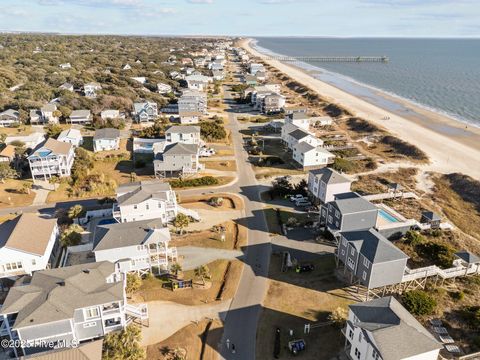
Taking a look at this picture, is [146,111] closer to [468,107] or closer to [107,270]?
[107,270]

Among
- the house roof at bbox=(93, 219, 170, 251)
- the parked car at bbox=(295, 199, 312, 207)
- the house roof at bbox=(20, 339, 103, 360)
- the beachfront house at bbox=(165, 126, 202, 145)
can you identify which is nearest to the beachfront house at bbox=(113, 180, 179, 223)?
the house roof at bbox=(93, 219, 170, 251)

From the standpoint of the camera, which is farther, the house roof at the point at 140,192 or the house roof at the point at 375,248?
the house roof at the point at 140,192

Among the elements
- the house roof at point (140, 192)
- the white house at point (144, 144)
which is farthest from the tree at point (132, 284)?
the white house at point (144, 144)

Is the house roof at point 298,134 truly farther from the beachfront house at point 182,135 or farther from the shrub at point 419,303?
the shrub at point 419,303

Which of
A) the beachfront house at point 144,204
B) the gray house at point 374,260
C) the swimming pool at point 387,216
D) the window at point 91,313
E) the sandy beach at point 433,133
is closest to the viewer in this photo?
the window at point 91,313

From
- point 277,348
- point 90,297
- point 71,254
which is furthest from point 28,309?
point 277,348

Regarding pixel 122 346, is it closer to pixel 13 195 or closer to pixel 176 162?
pixel 176 162
